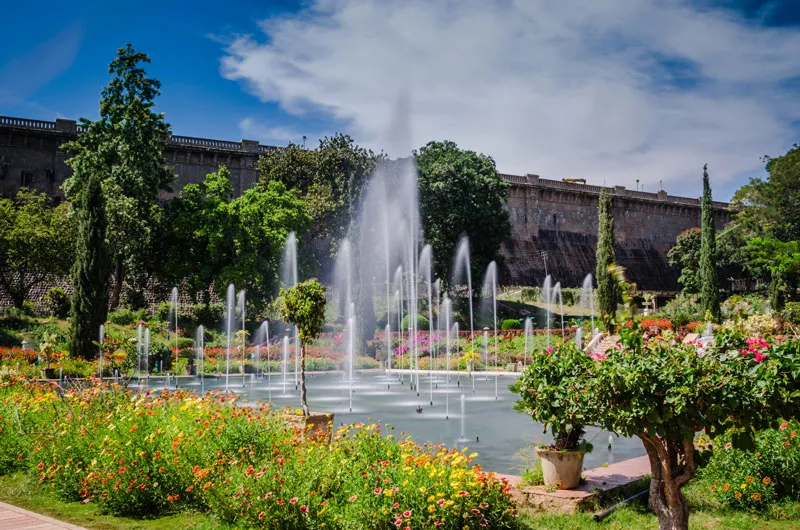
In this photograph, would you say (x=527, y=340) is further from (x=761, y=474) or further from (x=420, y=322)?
(x=761, y=474)

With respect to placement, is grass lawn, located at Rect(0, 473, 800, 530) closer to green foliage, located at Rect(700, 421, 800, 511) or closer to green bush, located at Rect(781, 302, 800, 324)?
green foliage, located at Rect(700, 421, 800, 511)

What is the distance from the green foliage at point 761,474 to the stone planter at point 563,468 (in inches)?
44.2

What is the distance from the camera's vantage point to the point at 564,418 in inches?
185

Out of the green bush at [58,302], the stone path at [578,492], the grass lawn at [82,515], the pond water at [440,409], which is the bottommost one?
the pond water at [440,409]

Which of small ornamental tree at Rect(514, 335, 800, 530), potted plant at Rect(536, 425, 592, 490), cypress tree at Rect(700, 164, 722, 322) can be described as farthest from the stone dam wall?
small ornamental tree at Rect(514, 335, 800, 530)

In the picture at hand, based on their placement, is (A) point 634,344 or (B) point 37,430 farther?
(B) point 37,430

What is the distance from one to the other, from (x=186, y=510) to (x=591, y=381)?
11.2 feet

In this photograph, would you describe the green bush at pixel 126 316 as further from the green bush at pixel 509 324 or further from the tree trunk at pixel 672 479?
the tree trunk at pixel 672 479

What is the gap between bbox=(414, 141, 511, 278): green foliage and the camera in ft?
113

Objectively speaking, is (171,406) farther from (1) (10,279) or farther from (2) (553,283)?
(2) (553,283)

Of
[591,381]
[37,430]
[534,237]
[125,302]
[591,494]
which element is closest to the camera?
[591,381]

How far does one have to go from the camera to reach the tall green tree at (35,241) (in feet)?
88.4

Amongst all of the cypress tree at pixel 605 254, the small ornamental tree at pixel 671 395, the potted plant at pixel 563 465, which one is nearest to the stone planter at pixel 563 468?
the potted plant at pixel 563 465

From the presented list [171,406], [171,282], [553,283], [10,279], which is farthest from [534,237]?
[171,406]
